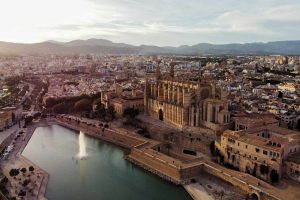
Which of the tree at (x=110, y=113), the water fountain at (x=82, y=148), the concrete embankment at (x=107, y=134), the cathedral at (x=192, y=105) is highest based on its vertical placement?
the cathedral at (x=192, y=105)

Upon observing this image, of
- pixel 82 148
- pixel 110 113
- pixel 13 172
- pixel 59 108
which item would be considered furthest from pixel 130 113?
pixel 13 172

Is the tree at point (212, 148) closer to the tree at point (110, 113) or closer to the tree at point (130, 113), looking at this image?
the tree at point (130, 113)

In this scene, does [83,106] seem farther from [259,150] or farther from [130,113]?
[259,150]

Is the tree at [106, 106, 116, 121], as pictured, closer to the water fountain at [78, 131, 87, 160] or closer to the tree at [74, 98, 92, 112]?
the water fountain at [78, 131, 87, 160]

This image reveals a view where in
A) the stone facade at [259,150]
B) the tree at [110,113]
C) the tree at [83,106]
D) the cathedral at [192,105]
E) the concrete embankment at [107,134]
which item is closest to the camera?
the stone facade at [259,150]

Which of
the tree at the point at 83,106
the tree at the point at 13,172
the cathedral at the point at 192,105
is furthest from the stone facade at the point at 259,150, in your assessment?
the tree at the point at 83,106

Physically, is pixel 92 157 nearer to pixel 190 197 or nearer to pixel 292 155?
pixel 190 197

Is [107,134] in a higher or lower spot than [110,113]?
lower

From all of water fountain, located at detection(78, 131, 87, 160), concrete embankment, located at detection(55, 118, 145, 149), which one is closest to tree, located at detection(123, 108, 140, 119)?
concrete embankment, located at detection(55, 118, 145, 149)
